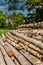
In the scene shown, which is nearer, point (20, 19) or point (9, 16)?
point (20, 19)

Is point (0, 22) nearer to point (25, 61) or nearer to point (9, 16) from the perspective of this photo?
point (9, 16)

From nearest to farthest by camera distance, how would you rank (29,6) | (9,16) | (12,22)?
(29,6) < (12,22) < (9,16)

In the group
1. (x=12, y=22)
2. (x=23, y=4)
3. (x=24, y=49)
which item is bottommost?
(x=12, y=22)

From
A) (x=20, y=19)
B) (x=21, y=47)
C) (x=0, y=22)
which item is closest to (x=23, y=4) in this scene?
(x=20, y=19)

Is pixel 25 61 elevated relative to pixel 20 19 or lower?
elevated

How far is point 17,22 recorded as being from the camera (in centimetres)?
5512

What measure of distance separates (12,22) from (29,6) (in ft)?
35.4

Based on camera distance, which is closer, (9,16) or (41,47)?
(41,47)

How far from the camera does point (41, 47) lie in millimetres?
5809

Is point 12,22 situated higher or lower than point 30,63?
lower

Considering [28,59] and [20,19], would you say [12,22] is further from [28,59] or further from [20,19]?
[28,59]

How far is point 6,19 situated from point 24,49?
52271mm

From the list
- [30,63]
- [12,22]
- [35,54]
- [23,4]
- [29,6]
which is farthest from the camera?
[12,22]

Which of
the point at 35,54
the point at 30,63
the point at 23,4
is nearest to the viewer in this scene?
the point at 30,63
